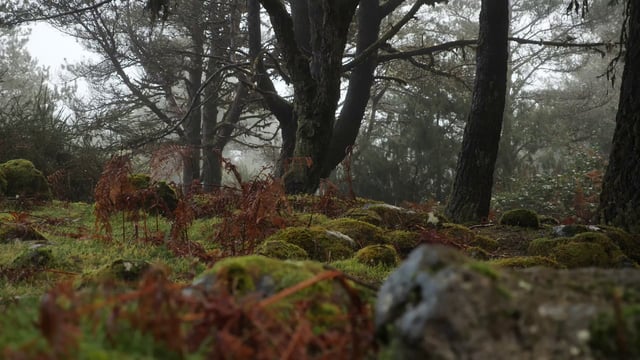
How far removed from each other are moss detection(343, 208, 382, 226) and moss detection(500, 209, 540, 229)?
217 cm

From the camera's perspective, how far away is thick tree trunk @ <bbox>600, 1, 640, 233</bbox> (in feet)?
19.9

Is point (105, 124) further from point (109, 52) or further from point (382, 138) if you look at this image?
point (382, 138)

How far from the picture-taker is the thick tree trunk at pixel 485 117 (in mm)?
8055

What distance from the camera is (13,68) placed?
42750 mm

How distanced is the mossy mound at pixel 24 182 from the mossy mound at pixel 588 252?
7263mm

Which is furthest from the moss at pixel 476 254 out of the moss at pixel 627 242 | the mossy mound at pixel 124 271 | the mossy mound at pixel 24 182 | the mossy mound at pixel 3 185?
the mossy mound at pixel 3 185

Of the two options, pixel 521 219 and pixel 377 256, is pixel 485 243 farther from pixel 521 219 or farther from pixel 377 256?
pixel 521 219

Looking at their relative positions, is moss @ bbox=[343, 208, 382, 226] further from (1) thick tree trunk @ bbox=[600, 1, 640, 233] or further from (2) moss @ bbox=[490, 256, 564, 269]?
(1) thick tree trunk @ bbox=[600, 1, 640, 233]

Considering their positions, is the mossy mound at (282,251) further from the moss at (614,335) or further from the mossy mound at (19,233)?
the moss at (614,335)

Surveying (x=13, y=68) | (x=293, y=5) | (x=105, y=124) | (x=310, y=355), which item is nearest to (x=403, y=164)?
(x=293, y=5)

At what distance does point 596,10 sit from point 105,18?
21.4 meters

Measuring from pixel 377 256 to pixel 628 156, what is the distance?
3622 millimetres

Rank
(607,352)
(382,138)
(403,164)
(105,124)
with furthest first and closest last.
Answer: (382,138) → (403,164) → (105,124) → (607,352)

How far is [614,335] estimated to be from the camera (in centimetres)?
133
